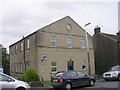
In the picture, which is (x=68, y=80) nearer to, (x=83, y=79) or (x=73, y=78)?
(x=73, y=78)

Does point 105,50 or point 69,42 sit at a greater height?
point 69,42

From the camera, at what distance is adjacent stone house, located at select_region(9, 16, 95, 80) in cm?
3281

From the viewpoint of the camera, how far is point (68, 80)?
20203 mm

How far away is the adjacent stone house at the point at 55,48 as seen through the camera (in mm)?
32812

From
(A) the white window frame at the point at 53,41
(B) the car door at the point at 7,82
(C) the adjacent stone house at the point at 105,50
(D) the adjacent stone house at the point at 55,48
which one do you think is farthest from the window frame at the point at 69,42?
(B) the car door at the point at 7,82

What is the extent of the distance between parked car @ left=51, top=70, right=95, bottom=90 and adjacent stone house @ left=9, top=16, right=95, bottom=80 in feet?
34.4

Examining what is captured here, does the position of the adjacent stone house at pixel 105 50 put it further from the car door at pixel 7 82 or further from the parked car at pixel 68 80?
the car door at pixel 7 82

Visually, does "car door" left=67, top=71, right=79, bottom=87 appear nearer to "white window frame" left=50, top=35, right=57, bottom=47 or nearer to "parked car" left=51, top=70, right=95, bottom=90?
"parked car" left=51, top=70, right=95, bottom=90

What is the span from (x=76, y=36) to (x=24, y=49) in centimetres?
800

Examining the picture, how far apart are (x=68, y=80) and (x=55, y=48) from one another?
→ 14486 millimetres

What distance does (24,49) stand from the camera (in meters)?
37.9

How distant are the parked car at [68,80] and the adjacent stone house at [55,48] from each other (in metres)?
10.5

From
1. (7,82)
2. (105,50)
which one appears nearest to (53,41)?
(105,50)

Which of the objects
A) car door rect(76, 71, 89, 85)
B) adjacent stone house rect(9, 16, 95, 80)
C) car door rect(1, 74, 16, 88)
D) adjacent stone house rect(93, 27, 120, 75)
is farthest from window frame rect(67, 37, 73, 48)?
car door rect(1, 74, 16, 88)
